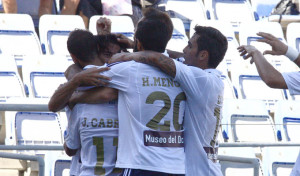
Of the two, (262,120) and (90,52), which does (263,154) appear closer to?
(262,120)

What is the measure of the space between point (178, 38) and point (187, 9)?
3.77 feet

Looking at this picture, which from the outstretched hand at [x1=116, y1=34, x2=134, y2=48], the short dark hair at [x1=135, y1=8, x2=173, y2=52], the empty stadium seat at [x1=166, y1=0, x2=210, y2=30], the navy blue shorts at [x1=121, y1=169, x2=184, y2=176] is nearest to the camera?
the navy blue shorts at [x1=121, y1=169, x2=184, y2=176]

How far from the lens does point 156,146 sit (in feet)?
10.7

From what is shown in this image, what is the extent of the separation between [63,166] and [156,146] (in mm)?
1655

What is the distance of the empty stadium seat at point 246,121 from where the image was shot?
666cm

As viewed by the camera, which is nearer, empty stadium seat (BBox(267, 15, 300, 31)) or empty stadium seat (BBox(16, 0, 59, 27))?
empty stadium seat (BBox(16, 0, 59, 27))

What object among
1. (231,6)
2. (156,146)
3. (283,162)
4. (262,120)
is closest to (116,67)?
(156,146)

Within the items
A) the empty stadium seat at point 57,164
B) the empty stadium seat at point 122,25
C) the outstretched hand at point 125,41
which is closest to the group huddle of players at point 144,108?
the outstretched hand at point 125,41

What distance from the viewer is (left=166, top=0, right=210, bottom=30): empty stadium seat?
9336 mm

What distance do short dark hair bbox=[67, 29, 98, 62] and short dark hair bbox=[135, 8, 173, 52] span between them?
0.32m

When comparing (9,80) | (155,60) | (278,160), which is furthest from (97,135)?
(9,80)

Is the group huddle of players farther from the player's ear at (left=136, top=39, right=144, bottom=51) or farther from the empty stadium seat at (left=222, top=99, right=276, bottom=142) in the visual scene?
the empty stadium seat at (left=222, top=99, right=276, bottom=142)

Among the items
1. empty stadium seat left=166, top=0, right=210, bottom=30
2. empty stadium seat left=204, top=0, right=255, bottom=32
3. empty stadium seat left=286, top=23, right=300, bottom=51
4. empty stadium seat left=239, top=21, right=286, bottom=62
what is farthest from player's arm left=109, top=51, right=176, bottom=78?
empty stadium seat left=204, top=0, right=255, bottom=32

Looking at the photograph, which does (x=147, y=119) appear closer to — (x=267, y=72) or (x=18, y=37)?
(x=267, y=72)
